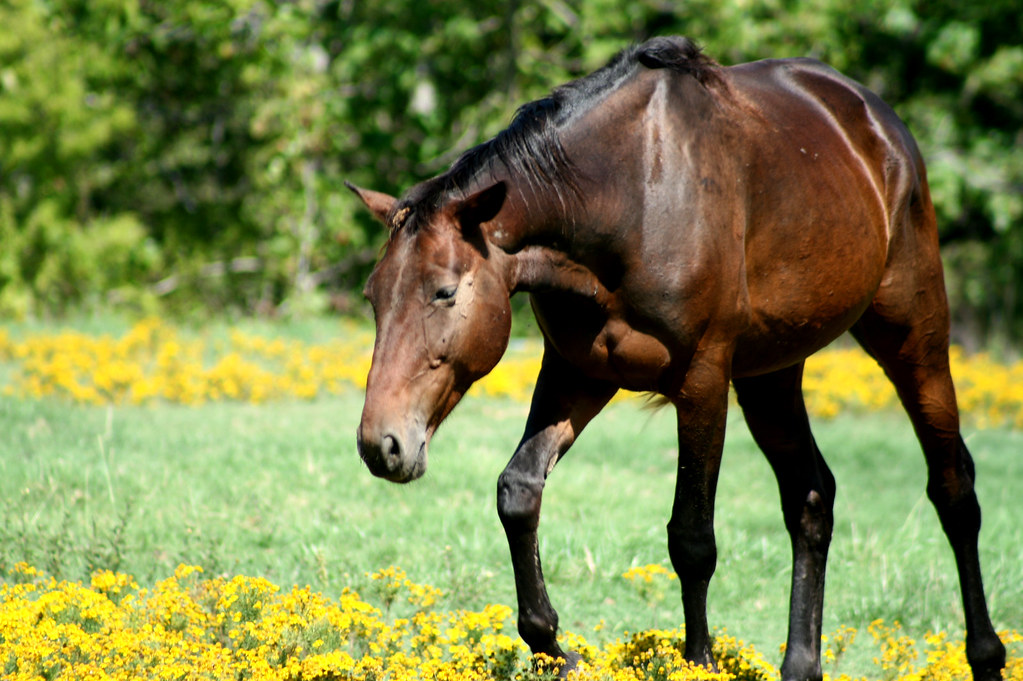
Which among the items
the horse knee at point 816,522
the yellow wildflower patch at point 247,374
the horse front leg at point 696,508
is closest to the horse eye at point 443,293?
the horse front leg at point 696,508

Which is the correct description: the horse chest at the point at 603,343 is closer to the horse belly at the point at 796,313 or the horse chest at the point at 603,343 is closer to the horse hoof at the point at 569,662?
the horse belly at the point at 796,313

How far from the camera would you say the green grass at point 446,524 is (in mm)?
4957

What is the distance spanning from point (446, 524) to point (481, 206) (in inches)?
113

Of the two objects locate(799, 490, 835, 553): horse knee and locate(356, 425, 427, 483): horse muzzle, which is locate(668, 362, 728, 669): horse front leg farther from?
locate(356, 425, 427, 483): horse muzzle

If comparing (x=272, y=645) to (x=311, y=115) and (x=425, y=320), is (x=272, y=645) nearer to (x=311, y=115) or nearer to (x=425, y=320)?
(x=425, y=320)

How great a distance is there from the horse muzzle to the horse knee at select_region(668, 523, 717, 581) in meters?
1.05

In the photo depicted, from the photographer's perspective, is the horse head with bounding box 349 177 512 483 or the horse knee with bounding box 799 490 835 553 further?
the horse knee with bounding box 799 490 835 553

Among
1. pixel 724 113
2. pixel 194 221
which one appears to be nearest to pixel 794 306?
pixel 724 113

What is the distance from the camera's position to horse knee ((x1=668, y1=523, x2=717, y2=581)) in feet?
11.8

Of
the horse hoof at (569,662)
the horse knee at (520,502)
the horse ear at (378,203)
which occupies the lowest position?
the horse hoof at (569,662)

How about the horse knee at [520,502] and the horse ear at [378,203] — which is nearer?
the horse ear at [378,203]

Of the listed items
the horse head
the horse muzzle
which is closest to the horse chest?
the horse head

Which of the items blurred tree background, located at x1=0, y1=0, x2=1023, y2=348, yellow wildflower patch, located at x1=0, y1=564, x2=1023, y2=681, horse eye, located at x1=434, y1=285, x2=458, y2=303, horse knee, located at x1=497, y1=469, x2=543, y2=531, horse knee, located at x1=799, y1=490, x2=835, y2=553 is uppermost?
blurred tree background, located at x1=0, y1=0, x2=1023, y2=348

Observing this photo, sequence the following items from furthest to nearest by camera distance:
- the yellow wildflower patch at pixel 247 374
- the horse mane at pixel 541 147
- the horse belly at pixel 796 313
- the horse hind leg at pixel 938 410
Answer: the yellow wildflower patch at pixel 247 374 → the horse hind leg at pixel 938 410 → the horse belly at pixel 796 313 → the horse mane at pixel 541 147
